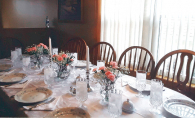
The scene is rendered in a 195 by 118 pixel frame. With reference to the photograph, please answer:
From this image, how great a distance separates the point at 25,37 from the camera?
11.2 feet

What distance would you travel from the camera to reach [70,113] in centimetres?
92

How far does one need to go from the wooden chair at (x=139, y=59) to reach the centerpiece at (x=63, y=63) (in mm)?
538

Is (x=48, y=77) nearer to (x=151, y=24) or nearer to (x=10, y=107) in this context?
(x=10, y=107)

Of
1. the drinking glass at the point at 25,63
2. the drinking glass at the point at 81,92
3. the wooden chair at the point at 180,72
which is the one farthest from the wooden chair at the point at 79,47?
the drinking glass at the point at 81,92

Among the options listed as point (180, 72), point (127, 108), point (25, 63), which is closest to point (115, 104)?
point (127, 108)

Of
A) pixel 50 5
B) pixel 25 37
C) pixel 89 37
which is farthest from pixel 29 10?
pixel 89 37

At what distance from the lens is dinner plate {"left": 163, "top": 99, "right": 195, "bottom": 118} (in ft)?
3.08

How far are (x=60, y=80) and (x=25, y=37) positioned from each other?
7.76 ft

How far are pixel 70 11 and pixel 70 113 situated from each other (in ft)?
8.68

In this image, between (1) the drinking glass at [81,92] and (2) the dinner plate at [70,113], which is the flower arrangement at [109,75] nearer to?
(1) the drinking glass at [81,92]

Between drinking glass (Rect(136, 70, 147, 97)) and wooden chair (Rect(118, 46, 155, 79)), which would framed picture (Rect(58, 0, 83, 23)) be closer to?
wooden chair (Rect(118, 46, 155, 79))

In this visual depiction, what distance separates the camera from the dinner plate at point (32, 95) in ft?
3.45

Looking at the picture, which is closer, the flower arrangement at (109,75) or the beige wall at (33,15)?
the flower arrangement at (109,75)

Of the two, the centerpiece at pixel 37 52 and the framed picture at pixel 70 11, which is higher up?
the framed picture at pixel 70 11
